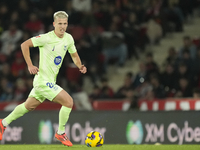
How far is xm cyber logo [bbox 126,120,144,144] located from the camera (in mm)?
9258

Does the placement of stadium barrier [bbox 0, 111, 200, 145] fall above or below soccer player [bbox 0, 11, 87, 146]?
below

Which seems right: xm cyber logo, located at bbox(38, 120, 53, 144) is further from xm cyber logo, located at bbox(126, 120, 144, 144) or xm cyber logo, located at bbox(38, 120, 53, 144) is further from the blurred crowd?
the blurred crowd

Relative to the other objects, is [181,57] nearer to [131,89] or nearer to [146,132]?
[131,89]

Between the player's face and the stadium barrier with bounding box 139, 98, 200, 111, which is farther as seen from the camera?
the stadium barrier with bounding box 139, 98, 200, 111

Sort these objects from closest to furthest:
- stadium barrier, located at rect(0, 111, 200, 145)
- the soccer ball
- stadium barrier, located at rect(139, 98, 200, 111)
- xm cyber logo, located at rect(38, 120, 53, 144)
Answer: the soccer ball → stadium barrier, located at rect(0, 111, 200, 145) → xm cyber logo, located at rect(38, 120, 53, 144) → stadium barrier, located at rect(139, 98, 200, 111)

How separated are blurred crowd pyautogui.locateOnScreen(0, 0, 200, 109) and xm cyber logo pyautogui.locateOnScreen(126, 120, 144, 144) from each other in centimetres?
187

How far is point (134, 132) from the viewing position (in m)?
9.30

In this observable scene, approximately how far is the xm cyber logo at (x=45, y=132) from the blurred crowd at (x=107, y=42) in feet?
8.06

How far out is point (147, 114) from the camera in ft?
30.7

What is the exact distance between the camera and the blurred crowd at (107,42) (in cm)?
1199

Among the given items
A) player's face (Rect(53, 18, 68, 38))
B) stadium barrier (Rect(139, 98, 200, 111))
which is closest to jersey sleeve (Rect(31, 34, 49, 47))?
player's face (Rect(53, 18, 68, 38))

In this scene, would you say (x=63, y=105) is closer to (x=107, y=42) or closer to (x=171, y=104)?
(x=171, y=104)

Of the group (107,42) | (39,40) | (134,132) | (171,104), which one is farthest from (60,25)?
(107,42)

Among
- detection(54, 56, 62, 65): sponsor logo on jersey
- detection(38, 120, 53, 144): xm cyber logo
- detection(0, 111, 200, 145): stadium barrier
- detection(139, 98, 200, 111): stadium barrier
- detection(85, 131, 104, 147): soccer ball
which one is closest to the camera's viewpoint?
detection(54, 56, 62, 65): sponsor logo on jersey
